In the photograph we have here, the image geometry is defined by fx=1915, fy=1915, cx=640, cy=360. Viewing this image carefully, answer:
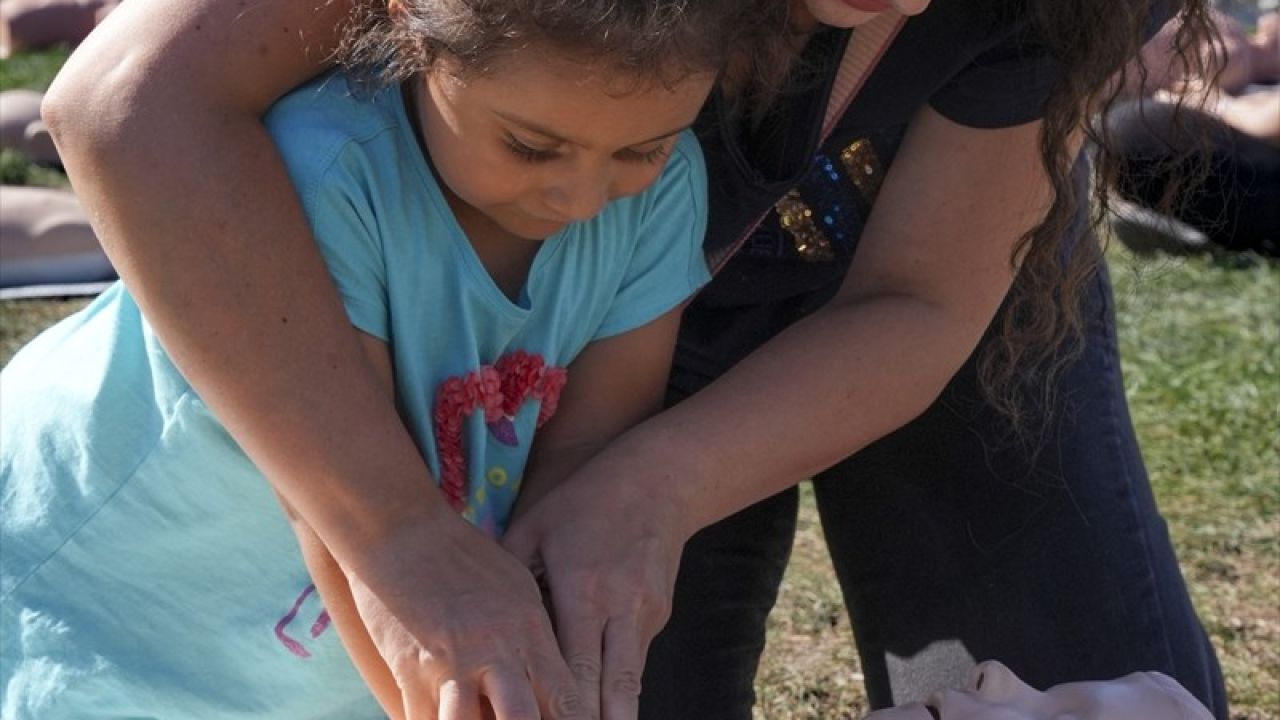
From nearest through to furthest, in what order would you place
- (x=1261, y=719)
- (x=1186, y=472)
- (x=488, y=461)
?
(x=488, y=461), (x=1261, y=719), (x=1186, y=472)

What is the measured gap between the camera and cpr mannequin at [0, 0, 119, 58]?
321 inches

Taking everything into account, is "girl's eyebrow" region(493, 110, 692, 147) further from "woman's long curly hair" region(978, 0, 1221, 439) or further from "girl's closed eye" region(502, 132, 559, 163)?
"woman's long curly hair" region(978, 0, 1221, 439)

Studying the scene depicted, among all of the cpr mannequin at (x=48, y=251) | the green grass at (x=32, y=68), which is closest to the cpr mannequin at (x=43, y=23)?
the green grass at (x=32, y=68)

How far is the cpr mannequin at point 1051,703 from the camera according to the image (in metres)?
1.54

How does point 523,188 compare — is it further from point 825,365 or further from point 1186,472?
point 1186,472

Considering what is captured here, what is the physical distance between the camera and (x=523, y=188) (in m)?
1.60

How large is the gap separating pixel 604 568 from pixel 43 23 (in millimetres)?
7212

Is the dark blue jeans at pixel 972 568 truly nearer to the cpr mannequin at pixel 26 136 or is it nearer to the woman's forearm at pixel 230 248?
the woman's forearm at pixel 230 248

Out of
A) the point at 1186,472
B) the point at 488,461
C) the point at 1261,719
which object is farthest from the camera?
the point at 1186,472

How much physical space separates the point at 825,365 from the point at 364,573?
0.55 m

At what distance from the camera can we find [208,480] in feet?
5.89

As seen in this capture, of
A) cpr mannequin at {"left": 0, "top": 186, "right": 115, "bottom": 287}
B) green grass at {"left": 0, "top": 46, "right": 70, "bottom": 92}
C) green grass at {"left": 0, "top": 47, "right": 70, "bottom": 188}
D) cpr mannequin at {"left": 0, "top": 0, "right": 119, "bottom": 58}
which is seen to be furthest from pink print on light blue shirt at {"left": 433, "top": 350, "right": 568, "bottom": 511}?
cpr mannequin at {"left": 0, "top": 0, "right": 119, "bottom": 58}

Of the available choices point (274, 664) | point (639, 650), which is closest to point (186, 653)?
point (274, 664)

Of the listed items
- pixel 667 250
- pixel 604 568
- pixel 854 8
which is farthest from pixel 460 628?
pixel 854 8
